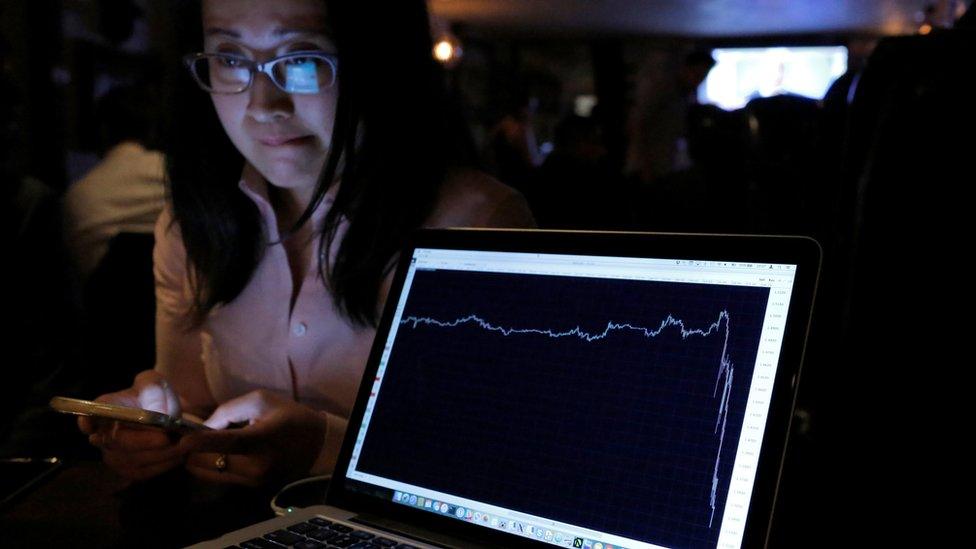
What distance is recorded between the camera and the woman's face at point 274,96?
1.09 meters

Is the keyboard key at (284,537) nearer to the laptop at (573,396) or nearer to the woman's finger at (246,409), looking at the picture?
the laptop at (573,396)

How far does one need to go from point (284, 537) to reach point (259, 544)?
2cm

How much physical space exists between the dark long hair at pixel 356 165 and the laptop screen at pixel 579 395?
0.99 ft

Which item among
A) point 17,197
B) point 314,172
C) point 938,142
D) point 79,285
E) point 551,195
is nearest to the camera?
point 938,142

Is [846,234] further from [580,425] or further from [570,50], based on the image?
[570,50]

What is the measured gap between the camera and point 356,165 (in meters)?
1.14

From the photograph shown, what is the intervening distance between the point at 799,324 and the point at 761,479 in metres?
0.11

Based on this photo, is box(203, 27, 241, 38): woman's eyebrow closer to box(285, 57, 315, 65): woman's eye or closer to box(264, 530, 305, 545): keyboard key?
box(285, 57, 315, 65): woman's eye

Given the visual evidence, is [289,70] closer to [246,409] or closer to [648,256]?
[246,409]

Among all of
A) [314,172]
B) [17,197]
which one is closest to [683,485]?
[314,172]

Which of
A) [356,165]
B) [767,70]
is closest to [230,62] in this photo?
[356,165]

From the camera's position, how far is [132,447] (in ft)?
3.00

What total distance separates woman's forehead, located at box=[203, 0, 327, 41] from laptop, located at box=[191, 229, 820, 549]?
39cm

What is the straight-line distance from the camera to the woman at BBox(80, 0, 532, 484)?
3.40ft
